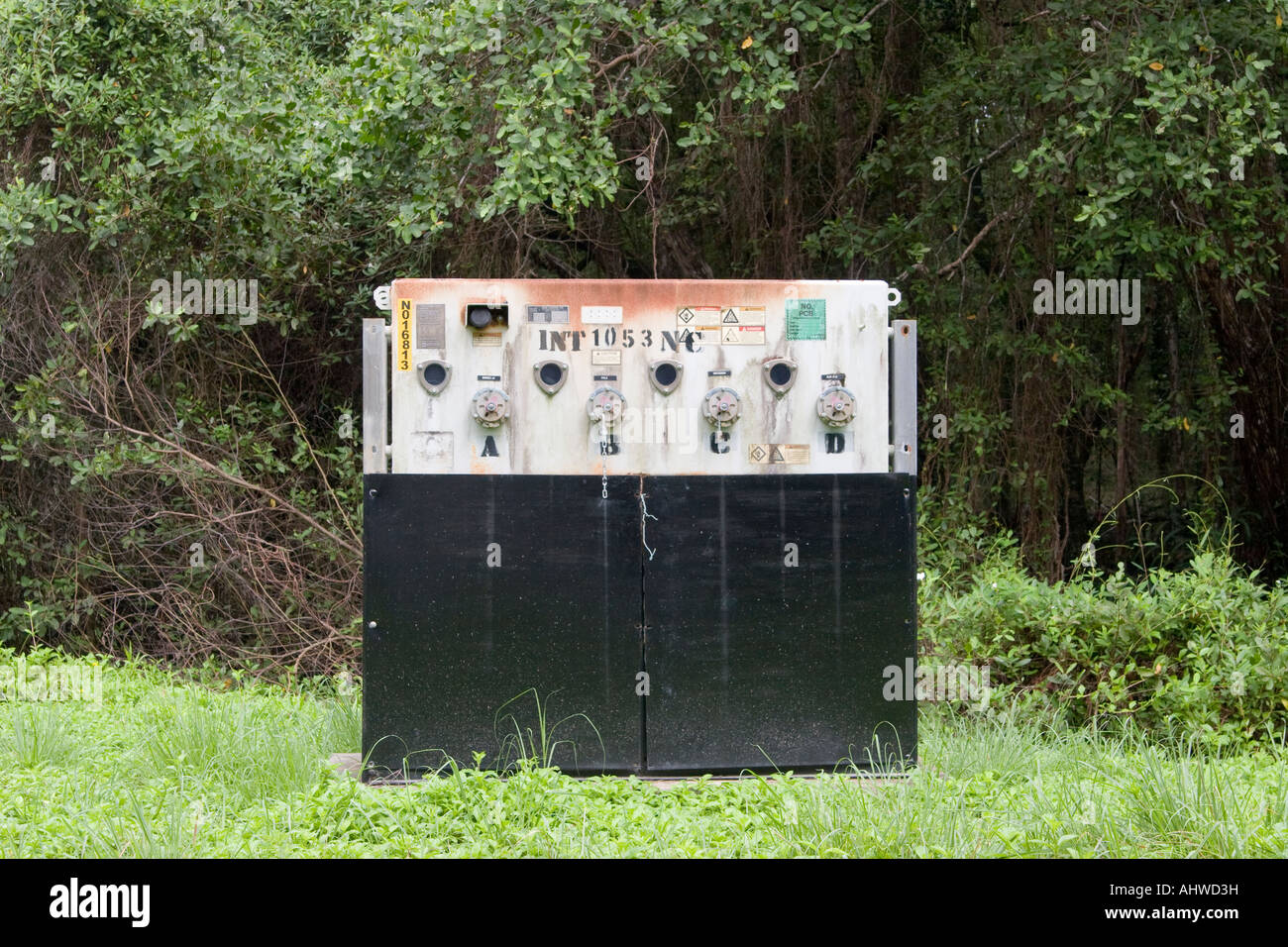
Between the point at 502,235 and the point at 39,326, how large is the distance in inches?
145

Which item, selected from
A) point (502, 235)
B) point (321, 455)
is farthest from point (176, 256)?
point (502, 235)

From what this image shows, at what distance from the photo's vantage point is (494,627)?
485 centimetres

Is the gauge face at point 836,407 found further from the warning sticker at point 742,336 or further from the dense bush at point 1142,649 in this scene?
the dense bush at point 1142,649

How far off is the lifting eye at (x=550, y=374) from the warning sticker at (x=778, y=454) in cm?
81

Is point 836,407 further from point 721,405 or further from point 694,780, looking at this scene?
point 694,780

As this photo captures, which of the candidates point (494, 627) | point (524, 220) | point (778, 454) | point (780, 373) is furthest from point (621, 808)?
point (524, 220)

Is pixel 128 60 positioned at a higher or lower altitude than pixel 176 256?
higher

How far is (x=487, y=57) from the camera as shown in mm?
7508

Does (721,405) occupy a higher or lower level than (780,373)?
lower

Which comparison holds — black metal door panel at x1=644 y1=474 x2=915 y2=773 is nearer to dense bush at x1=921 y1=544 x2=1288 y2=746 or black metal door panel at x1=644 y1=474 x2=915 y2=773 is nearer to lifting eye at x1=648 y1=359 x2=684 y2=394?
lifting eye at x1=648 y1=359 x2=684 y2=394

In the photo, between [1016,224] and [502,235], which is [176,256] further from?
[1016,224]

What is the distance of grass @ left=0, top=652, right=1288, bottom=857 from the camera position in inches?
153

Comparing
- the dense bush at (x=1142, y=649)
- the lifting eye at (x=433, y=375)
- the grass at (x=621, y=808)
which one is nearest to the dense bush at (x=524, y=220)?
the dense bush at (x=1142, y=649)

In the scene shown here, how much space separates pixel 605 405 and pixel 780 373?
719 mm
